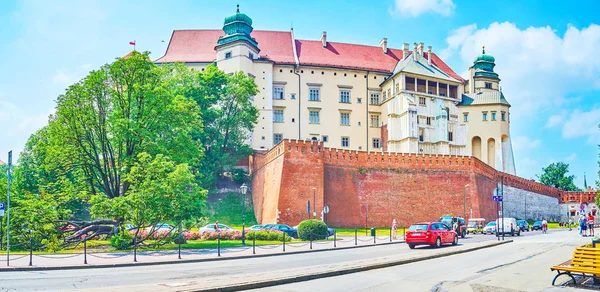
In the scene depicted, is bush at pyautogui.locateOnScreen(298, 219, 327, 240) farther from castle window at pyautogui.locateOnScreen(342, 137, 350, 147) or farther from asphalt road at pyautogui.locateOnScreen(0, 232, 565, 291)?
castle window at pyautogui.locateOnScreen(342, 137, 350, 147)

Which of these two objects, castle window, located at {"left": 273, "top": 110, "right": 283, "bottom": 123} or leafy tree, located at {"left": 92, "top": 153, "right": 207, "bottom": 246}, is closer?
leafy tree, located at {"left": 92, "top": 153, "right": 207, "bottom": 246}

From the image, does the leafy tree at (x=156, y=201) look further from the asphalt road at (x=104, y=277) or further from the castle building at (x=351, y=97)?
the castle building at (x=351, y=97)

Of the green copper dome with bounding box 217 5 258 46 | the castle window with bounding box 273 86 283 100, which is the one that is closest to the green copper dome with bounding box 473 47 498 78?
the castle window with bounding box 273 86 283 100

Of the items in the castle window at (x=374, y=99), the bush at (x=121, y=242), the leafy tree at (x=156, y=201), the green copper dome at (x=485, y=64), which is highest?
the green copper dome at (x=485, y=64)

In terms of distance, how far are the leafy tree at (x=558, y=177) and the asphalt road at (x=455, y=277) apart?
87.3 meters

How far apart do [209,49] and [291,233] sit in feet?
128

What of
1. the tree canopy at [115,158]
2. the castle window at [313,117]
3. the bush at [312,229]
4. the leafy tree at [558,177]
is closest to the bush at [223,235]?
the tree canopy at [115,158]

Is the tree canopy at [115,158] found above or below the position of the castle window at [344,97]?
below

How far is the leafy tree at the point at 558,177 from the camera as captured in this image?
324 ft

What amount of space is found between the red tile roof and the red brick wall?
722 inches

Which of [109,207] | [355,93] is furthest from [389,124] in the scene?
[109,207]

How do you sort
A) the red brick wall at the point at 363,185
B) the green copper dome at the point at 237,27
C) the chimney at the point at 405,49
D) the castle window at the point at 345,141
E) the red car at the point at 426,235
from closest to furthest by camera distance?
1. the red car at the point at 426,235
2. the red brick wall at the point at 363,185
3. the green copper dome at the point at 237,27
4. the castle window at the point at 345,141
5. the chimney at the point at 405,49

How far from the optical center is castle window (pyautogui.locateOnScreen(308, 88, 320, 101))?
68.6 m

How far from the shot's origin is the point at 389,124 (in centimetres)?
6769
